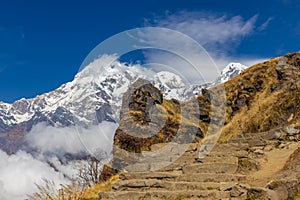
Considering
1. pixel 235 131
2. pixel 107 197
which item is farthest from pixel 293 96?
pixel 107 197

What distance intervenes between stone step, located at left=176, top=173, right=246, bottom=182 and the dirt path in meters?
0.53

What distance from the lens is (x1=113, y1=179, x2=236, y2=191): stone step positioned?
14.8m

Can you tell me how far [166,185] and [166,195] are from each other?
2.85 feet

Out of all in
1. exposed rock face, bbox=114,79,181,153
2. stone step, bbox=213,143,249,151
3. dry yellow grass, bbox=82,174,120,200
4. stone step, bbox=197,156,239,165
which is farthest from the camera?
exposed rock face, bbox=114,79,181,153

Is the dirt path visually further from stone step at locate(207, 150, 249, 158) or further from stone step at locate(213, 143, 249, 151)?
stone step at locate(213, 143, 249, 151)

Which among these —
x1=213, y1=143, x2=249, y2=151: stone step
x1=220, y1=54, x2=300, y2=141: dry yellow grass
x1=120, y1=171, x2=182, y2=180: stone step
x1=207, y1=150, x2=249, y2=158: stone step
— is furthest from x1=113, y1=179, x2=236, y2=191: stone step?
x1=220, y1=54, x2=300, y2=141: dry yellow grass

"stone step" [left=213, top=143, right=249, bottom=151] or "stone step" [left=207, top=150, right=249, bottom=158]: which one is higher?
"stone step" [left=213, top=143, right=249, bottom=151]

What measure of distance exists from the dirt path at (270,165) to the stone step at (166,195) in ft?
5.25

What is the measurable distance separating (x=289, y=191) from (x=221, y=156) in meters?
6.71

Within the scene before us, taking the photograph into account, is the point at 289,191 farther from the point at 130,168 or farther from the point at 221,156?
the point at 130,168

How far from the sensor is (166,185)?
15.3 metres

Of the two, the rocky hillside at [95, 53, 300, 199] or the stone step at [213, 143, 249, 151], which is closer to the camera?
the rocky hillside at [95, 53, 300, 199]

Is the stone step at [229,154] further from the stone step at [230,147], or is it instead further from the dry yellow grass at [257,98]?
the dry yellow grass at [257,98]

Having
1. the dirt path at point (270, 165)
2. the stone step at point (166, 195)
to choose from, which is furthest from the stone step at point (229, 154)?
the stone step at point (166, 195)
